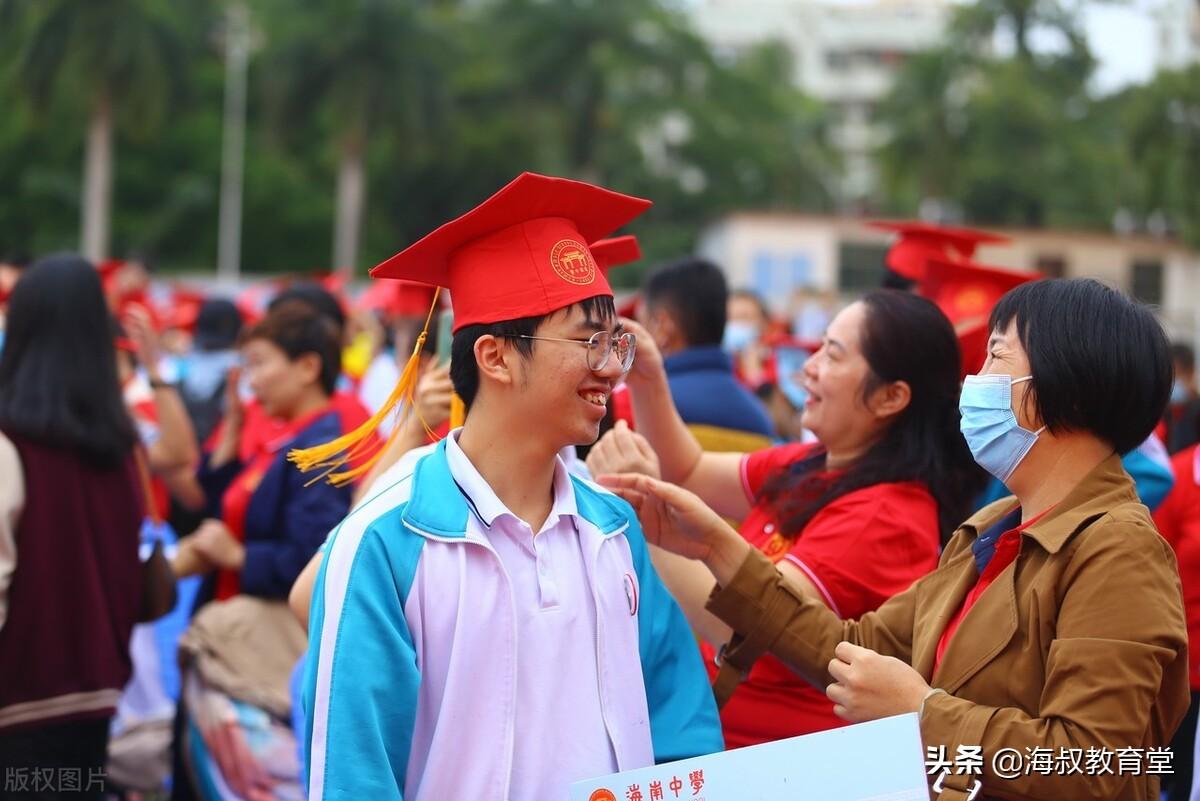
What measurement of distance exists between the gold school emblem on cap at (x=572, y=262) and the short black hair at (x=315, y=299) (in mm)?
2760

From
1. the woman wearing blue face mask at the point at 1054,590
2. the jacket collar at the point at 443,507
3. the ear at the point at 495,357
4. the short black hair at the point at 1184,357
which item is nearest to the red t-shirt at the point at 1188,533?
the woman wearing blue face mask at the point at 1054,590

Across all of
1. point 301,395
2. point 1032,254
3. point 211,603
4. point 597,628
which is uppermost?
point 1032,254

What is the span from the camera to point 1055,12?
33.5 metres

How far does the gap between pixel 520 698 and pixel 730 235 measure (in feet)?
100.0

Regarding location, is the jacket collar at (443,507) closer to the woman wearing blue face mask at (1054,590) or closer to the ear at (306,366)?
the woman wearing blue face mask at (1054,590)

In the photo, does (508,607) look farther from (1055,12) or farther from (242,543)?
(1055,12)

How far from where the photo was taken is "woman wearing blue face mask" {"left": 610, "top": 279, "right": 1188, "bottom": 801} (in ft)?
7.37

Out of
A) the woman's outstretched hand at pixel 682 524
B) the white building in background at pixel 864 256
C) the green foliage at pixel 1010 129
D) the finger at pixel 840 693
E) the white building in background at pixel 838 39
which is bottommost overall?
the finger at pixel 840 693

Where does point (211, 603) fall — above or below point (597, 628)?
below

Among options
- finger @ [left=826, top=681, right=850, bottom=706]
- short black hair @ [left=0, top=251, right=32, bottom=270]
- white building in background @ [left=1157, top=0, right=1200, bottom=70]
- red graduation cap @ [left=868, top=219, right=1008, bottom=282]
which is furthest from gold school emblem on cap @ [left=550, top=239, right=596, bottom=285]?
white building in background @ [left=1157, top=0, right=1200, bottom=70]

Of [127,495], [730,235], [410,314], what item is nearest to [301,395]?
[127,495]

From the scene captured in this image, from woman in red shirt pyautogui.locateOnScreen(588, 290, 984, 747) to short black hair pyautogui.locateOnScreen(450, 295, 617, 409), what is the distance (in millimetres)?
581

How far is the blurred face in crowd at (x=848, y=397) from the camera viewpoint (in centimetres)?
337

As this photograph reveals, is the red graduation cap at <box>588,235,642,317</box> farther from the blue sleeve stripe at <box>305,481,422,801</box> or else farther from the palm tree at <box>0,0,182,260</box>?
the palm tree at <box>0,0,182,260</box>
